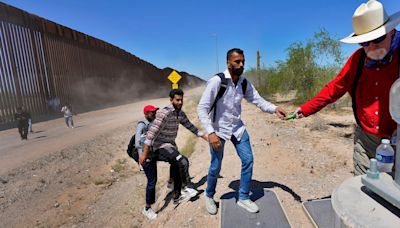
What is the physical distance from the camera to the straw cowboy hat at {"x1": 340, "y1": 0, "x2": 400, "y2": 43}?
2.04m

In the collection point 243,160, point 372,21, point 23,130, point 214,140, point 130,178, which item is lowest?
point 130,178

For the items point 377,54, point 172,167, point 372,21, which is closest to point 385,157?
point 377,54

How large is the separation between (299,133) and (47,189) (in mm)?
7001

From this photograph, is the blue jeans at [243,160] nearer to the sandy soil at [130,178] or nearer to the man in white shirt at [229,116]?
the man in white shirt at [229,116]

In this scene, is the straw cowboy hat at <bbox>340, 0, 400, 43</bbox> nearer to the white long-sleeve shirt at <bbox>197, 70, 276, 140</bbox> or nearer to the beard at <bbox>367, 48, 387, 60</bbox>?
the beard at <bbox>367, 48, 387, 60</bbox>

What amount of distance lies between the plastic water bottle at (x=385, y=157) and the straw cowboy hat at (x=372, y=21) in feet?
2.52

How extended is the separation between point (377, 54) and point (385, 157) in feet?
2.53

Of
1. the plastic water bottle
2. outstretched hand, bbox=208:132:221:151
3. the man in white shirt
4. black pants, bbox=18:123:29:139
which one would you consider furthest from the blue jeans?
black pants, bbox=18:123:29:139

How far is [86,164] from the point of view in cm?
841

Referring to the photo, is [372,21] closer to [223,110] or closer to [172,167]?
[223,110]

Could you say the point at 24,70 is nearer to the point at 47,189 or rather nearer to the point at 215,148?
the point at 47,189

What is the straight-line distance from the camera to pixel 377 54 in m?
2.16

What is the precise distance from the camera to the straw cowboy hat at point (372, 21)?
2043 mm

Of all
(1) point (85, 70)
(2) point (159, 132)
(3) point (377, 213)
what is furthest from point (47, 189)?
(1) point (85, 70)
